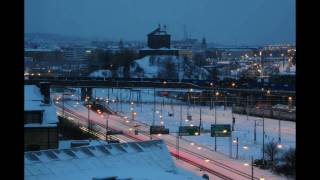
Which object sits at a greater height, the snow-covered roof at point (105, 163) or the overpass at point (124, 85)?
the overpass at point (124, 85)

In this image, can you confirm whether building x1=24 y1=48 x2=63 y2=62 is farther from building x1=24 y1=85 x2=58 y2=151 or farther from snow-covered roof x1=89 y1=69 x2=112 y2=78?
building x1=24 y1=85 x2=58 y2=151

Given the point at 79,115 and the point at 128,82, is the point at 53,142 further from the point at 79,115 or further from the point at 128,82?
the point at 128,82

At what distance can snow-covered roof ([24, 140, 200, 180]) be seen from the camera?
332cm

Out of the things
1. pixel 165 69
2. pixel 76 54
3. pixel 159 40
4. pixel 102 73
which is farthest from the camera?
pixel 76 54

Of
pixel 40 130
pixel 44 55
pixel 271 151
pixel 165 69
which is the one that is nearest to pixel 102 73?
pixel 165 69

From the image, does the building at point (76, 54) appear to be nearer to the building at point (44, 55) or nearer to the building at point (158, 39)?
the building at point (44, 55)

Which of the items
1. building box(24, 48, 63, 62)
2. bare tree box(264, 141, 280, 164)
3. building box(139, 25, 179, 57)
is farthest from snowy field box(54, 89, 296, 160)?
building box(24, 48, 63, 62)

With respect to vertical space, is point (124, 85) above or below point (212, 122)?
above

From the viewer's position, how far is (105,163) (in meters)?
3.62

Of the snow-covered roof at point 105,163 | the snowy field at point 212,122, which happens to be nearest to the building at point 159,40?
the snowy field at point 212,122

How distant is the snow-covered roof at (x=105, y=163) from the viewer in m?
3.32

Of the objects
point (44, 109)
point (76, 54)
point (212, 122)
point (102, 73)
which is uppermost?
point (76, 54)

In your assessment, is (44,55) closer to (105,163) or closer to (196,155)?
(196,155)
